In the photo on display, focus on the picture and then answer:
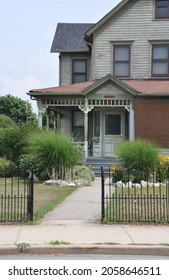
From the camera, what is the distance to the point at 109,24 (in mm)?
23312

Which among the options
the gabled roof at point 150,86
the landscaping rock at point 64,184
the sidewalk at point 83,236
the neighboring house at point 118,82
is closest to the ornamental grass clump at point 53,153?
the landscaping rock at point 64,184

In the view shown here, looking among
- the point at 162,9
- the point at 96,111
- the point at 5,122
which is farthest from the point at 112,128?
the point at 5,122

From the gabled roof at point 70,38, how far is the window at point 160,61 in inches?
170

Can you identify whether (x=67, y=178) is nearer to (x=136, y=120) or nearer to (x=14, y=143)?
(x=14, y=143)

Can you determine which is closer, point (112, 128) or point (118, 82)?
point (118, 82)

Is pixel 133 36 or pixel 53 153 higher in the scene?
pixel 133 36

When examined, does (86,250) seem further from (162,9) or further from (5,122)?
(5,122)

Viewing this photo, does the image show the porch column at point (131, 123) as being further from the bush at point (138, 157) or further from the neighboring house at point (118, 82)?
the bush at point (138, 157)

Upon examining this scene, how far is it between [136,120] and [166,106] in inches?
66.5

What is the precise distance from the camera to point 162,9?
23078 millimetres

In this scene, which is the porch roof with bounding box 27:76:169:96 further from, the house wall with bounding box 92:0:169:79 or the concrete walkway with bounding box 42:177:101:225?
the concrete walkway with bounding box 42:177:101:225

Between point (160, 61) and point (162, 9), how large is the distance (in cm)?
304

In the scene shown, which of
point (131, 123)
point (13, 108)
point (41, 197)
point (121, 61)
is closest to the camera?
point (41, 197)

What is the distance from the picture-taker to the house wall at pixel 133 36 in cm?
2291
